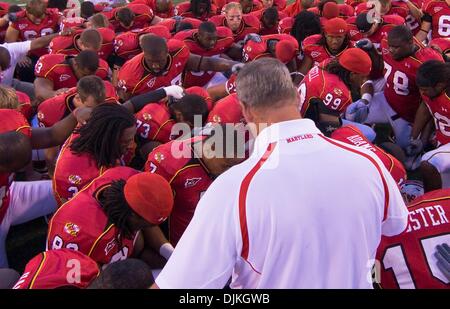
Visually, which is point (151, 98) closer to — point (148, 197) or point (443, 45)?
point (148, 197)

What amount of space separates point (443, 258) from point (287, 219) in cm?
106

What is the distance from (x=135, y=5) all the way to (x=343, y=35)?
3.19 metres

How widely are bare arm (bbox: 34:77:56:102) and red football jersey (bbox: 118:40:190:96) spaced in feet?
2.06

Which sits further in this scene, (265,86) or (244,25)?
(244,25)

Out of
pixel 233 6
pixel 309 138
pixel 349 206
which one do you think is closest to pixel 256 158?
pixel 309 138

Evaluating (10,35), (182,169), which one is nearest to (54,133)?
(182,169)

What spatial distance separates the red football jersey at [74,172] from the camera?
3072 mm

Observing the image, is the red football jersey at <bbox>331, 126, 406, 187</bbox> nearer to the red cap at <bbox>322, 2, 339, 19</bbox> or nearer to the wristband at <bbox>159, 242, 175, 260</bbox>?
the wristband at <bbox>159, 242, 175, 260</bbox>

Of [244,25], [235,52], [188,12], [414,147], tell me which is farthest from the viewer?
[188,12]

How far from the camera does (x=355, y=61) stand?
405 centimetres

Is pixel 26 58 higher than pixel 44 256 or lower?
lower

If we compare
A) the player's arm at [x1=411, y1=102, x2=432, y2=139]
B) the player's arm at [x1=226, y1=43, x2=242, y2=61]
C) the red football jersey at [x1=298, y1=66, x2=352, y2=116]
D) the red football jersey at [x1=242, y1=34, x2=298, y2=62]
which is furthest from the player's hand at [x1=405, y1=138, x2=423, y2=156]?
the player's arm at [x1=226, y1=43, x2=242, y2=61]
